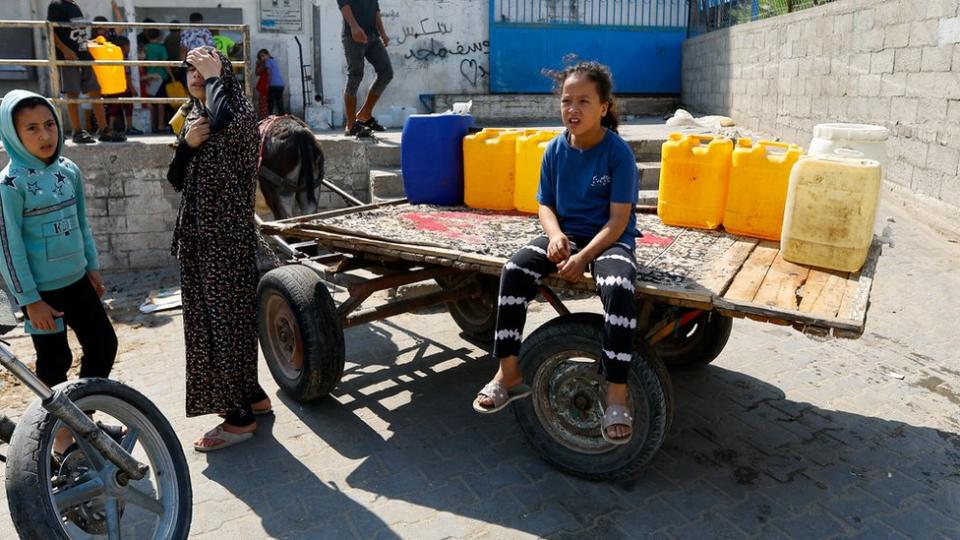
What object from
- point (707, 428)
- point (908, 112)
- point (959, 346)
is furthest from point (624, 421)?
point (908, 112)

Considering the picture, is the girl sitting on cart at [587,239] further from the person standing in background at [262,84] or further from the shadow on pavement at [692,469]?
the person standing in background at [262,84]

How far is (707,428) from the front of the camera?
152 inches

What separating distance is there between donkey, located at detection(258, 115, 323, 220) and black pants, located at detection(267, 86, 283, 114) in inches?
259

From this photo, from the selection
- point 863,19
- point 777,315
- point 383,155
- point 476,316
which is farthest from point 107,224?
point 863,19

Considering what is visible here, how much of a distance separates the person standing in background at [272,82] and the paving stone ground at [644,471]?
7788mm

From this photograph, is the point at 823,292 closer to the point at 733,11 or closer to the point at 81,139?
the point at 81,139

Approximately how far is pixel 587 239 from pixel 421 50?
1078 cm

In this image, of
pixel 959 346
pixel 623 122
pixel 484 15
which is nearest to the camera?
pixel 959 346

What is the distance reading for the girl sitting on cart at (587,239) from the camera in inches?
115

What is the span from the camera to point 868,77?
26.6 ft

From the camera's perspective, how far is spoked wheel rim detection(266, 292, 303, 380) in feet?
13.5

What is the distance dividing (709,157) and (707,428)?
4.70 feet

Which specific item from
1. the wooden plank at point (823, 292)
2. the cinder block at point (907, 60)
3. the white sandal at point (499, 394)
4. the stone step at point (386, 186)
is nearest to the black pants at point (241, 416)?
the white sandal at point (499, 394)

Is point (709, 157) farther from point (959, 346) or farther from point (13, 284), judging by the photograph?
point (13, 284)
